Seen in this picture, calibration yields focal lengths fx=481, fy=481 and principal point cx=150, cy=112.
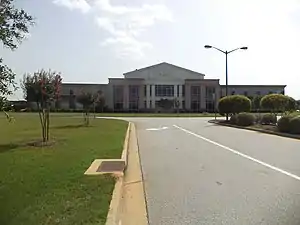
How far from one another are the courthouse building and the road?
9529cm

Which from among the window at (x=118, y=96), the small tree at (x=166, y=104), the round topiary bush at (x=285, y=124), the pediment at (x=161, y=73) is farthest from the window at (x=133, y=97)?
the round topiary bush at (x=285, y=124)

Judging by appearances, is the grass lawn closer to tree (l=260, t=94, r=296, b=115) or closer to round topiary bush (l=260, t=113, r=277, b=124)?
tree (l=260, t=94, r=296, b=115)

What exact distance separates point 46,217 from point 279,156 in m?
11.2

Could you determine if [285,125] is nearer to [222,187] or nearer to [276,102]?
[276,102]

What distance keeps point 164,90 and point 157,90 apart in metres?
1.75

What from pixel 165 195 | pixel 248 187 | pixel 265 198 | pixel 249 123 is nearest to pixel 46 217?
pixel 165 195

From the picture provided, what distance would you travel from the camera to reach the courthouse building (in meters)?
113

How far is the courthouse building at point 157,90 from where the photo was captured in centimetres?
11344

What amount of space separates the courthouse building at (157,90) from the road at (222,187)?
95.3 m

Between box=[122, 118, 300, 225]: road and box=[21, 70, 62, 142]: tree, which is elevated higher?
box=[21, 70, 62, 142]: tree

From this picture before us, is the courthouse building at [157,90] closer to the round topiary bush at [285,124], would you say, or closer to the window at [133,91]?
the window at [133,91]

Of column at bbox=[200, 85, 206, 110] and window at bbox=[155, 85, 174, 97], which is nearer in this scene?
column at bbox=[200, 85, 206, 110]

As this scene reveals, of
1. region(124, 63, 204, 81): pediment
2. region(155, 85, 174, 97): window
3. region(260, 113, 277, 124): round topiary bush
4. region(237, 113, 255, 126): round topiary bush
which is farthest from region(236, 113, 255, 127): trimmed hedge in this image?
region(124, 63, 204, 81): pediment

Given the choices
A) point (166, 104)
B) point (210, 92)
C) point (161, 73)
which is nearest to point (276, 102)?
point (166, 104)
